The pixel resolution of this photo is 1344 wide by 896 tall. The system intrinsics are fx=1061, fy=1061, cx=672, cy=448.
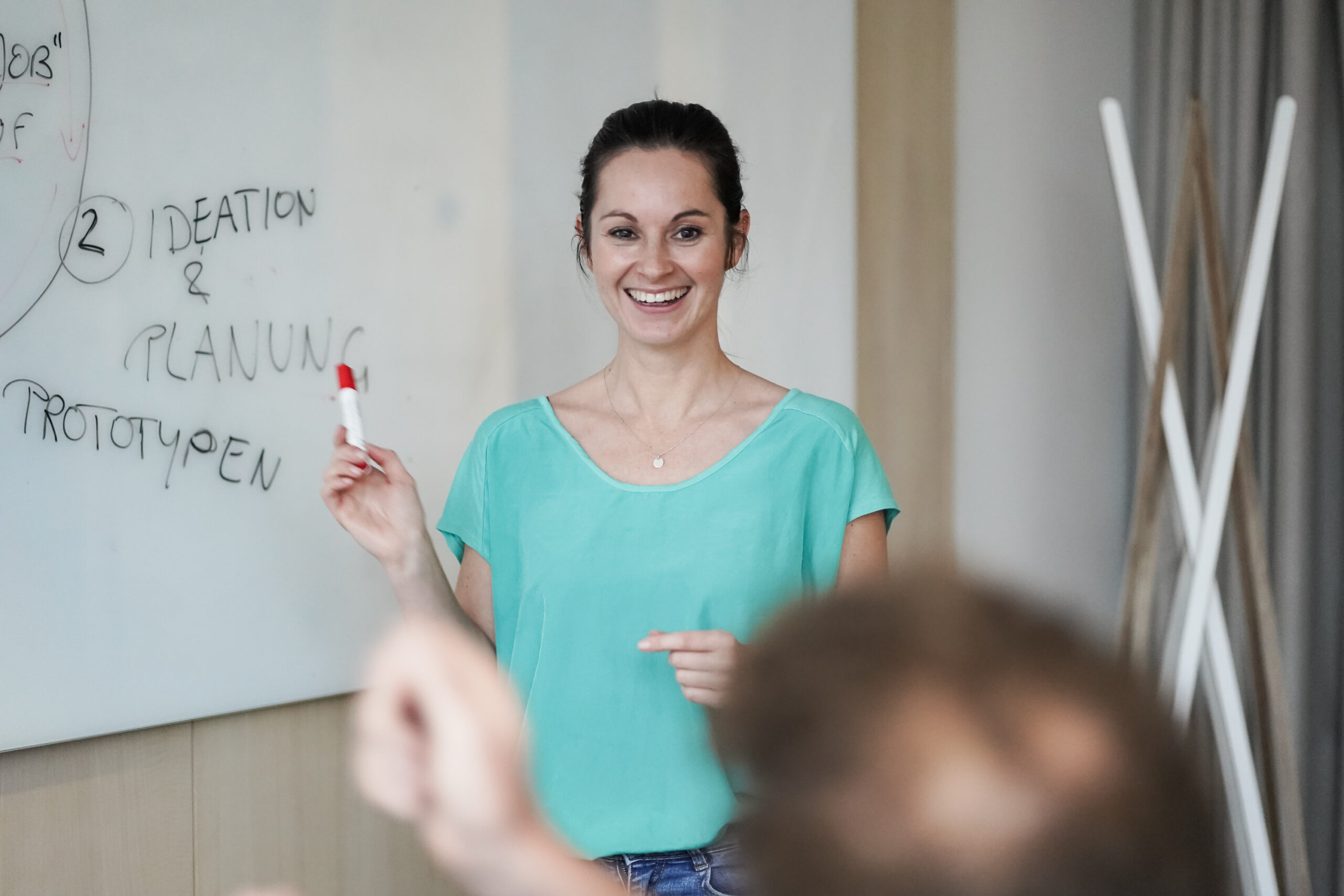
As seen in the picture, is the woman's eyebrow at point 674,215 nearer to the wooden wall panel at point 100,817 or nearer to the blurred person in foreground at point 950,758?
the wooden wall panel at point 100,817

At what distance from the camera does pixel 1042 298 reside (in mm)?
2463

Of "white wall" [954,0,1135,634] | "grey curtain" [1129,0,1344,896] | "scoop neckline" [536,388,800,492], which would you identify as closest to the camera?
"scoop neckline" [536,388,800,492]

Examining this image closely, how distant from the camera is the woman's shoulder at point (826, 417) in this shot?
1.35 metres

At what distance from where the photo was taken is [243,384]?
1465 millimetres

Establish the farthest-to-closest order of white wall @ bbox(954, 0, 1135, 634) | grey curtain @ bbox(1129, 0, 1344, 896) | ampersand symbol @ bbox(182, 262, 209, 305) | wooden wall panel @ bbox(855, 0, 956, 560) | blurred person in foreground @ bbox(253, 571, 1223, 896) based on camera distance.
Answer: white wall @ bbox(954, 0, 1135, 634), wooden wall panel @ bbox(855, 0, 956, 560), grey curtain @ bbox(1129, 0, 1344, 896), ampersand symbol @ bbox(182, 262, 209, 305), blurred person in foreground @ bbox(253, 571, 1223, 896)

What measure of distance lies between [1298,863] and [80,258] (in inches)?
82.3

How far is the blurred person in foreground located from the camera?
0.84 feet

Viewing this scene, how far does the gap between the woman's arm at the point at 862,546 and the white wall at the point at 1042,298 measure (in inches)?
43.9

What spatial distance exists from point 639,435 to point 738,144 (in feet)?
2.91

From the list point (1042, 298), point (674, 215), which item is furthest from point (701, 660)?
point (1042, 298)

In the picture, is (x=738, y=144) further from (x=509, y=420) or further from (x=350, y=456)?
(x=350, y=456)

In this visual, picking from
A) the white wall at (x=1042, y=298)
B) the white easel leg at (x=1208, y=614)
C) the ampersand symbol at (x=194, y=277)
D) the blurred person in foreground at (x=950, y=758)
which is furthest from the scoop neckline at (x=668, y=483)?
the white wall at (x=1042, y=298)

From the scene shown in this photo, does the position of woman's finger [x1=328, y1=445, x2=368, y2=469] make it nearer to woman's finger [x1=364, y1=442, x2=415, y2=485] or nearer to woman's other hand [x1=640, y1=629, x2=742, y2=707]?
woman's finger [x1=364, y1=442, x2=415, y2=485]

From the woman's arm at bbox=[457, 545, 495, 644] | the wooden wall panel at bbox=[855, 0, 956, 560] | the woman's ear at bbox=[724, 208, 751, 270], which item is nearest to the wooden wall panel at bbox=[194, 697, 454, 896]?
the woman's arm at bbox=[457, 545, 495, 644]
